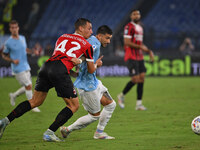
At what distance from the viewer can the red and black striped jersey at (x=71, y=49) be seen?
591cm

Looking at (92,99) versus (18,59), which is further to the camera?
(18,59)

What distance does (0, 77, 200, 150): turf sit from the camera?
580 cm

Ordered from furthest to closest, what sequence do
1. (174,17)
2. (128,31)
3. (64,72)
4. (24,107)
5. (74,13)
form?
(174,17) < (74,13) < (128,31) < (24,107) < (64,72)

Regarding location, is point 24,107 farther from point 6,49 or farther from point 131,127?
point 6,49

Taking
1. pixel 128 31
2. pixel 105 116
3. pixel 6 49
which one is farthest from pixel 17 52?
pixel 105 116

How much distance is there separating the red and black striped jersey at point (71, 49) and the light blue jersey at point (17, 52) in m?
4.42

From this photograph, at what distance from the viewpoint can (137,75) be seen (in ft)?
34.2

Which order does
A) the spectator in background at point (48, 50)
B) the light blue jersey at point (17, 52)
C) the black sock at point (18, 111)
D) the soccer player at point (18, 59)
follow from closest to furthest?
the black sock at point (18, 111) < the soccer player at point (18, 59) < the light blue jersey at point (17, 52) < the spectator in background at point (48, 50)

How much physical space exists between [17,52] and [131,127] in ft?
13.4

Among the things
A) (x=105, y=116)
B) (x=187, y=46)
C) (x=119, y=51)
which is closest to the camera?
(x=105, y=116)

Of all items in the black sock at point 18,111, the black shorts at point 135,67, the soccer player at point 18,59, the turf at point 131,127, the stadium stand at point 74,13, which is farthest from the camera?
the stadium stand at point 74,13

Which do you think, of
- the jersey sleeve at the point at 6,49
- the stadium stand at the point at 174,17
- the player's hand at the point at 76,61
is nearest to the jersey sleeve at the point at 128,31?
the jersey sleeve at the point at 6,49

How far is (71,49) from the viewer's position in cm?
595

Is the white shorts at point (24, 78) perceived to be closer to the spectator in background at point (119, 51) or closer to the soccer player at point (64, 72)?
the soccer player at point (64, 72)
